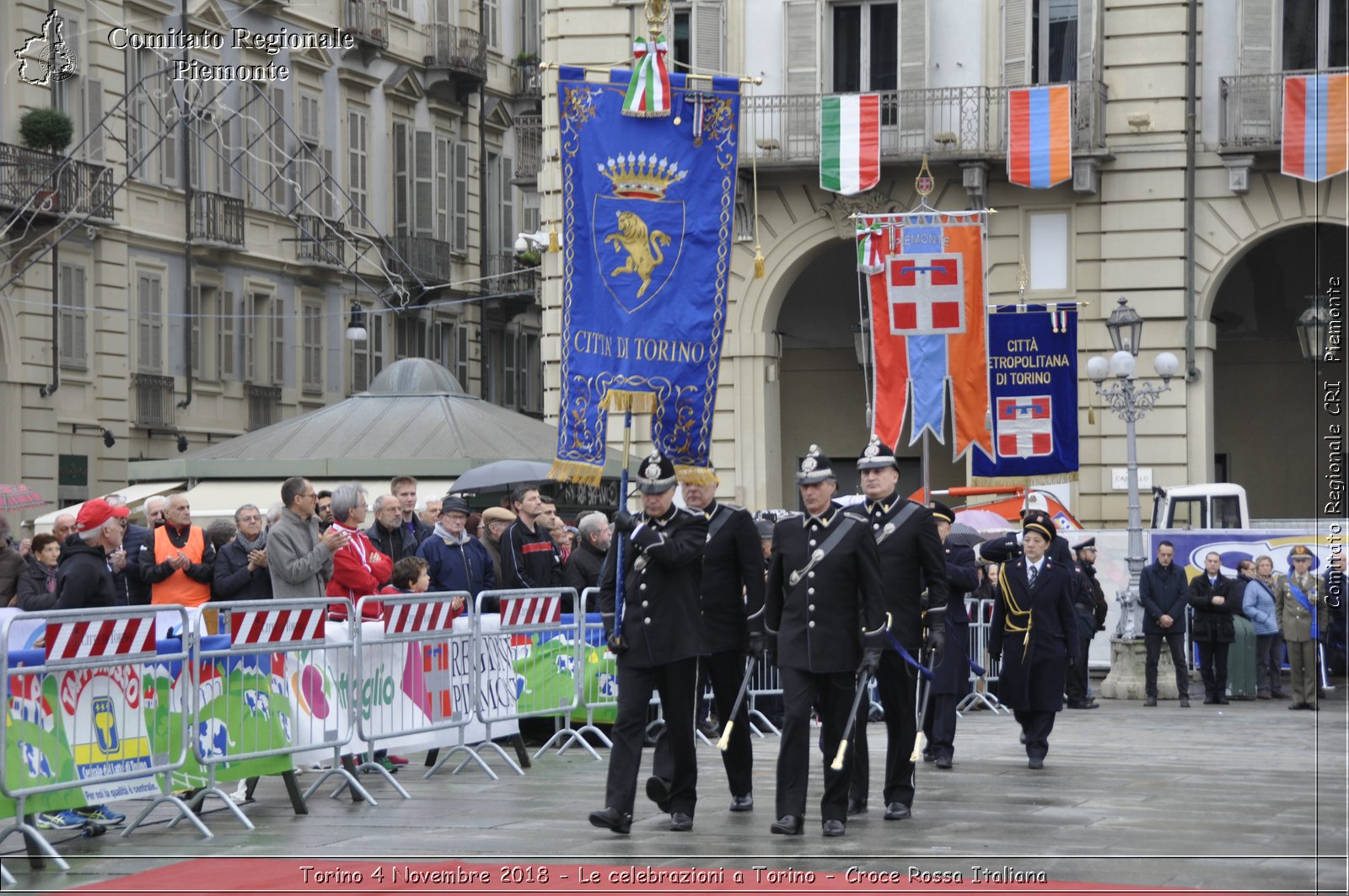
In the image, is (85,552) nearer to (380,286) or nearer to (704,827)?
(704,827)

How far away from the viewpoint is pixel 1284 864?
32.2 feet

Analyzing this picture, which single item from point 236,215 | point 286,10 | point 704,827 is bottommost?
point 704,827

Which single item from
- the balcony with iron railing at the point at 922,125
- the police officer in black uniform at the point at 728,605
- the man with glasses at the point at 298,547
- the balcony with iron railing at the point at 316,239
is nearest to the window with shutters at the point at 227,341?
the balcony with iron railing at the point at 316,239

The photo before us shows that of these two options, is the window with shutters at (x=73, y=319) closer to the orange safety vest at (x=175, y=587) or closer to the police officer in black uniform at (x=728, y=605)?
the orange safety vest at (x=175, y=587)

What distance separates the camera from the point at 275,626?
11633 millimetres

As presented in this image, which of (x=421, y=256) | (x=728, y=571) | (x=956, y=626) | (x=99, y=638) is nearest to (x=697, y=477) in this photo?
(x=728, y=571)

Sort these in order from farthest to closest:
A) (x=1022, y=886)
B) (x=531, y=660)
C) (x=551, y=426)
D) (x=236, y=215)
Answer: (x=236, y=215) → (x=551, y=426) → (x=531, y=660) → (x=1022, y=886)

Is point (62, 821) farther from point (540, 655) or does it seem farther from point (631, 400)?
point (631, 400)

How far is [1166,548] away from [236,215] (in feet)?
67.3

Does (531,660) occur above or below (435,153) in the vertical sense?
below

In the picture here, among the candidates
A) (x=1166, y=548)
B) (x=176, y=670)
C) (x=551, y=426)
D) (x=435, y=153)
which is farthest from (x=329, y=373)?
(x=176, y=670)

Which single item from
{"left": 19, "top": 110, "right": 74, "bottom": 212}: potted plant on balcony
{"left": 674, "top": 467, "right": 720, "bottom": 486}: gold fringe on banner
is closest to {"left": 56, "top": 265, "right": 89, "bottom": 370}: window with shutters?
{"left": 19, "top": 110, "right": 74, "bottom": 212}: potted plant on balcony

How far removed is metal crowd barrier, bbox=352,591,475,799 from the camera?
12.6 meters

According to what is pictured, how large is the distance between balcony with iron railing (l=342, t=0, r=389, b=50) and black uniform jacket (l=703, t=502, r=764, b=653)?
30.2 m
